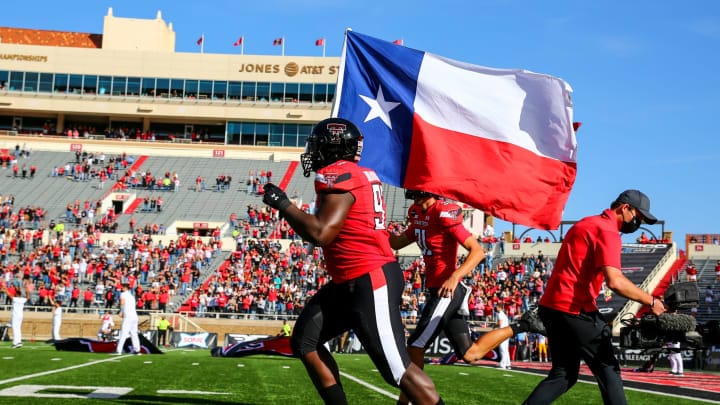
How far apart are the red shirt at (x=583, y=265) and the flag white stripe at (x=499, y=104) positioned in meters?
3.99

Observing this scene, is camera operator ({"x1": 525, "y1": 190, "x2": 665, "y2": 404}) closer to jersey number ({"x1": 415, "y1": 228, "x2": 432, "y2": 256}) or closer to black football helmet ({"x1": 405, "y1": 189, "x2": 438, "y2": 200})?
jersey number ({"x1": 415, "y1": 228, "x2": 432, "y2": 256})

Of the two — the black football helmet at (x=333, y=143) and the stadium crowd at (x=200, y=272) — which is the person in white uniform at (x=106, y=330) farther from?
the black football helmet at (x=333, y=143)

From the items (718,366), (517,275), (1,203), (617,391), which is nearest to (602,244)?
(617,391)

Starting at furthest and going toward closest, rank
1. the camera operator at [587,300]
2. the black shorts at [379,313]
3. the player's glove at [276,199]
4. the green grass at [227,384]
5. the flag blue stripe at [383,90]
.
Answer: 1. the flag blue stripe at [383,90]
2. the green grass at [227,384]
3. the camera operator at [587,300]
4. the black shorts at [379,313]
5. the player's glove at [276,199]

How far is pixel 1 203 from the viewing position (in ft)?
152

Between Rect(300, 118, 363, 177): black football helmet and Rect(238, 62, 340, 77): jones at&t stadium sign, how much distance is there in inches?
2207

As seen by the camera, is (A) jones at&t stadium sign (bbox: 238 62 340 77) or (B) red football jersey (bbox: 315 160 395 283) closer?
(B) red football jersey (bbox: 315 160 395 283)

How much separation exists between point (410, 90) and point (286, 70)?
2053 inches

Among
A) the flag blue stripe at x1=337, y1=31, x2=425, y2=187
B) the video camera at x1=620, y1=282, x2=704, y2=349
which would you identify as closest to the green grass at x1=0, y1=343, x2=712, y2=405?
the flag blue stripe at x1=337, y1=31, x2=425, y2=187

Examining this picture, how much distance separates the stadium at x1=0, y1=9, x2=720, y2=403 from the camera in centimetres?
1445

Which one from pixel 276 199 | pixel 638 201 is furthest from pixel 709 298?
pixel 276 199

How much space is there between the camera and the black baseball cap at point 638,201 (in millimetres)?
6238

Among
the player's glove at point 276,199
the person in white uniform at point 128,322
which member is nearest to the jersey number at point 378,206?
the player's glove at point 276,199

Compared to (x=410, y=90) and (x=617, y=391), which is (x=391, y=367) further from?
(x=410, y=90)
